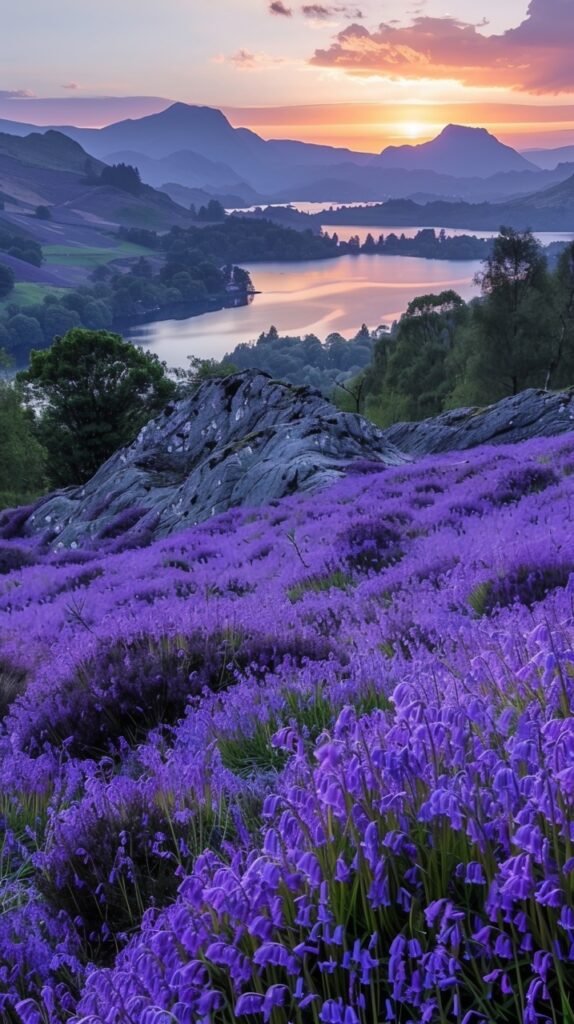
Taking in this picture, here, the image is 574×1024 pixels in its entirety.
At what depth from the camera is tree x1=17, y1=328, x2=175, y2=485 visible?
57.4 m

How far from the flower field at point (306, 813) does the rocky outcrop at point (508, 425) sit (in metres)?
23.0

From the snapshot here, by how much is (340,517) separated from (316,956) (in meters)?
11.1

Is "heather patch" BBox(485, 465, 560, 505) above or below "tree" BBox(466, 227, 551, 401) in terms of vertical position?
below

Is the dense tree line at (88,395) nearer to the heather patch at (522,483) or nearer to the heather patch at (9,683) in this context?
the heather patch at (522,483)

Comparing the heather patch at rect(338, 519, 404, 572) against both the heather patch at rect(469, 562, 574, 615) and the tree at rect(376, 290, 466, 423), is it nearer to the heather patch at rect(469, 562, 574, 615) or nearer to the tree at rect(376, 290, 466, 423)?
the heather patch at rect(469, 562, 574, 615)

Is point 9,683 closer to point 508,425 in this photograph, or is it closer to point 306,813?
point 306,813

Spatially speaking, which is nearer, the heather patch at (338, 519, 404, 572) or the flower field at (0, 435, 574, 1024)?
the flower field at (0, 435, 574, 1024)

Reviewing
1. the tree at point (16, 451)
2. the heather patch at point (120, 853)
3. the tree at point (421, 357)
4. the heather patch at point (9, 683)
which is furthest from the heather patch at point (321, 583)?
the tree at point (421, 357)

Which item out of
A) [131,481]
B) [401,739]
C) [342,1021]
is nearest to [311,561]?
[401,739]

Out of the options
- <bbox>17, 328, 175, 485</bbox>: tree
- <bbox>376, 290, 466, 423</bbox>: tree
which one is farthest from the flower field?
<bbox>376, 290, 466, 423</bbox>: tree

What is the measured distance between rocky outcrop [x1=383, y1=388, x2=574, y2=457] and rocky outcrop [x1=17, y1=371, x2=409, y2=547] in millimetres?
4115

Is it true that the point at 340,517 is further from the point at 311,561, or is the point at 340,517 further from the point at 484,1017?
the point at 484,1017

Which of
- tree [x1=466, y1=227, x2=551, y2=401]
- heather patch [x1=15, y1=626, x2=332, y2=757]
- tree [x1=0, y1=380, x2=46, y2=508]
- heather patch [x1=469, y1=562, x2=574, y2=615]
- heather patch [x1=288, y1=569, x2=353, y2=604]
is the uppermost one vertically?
tree [x1=466, y1=227, x2=551, y2=401]

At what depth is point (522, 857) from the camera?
60.9 inches
